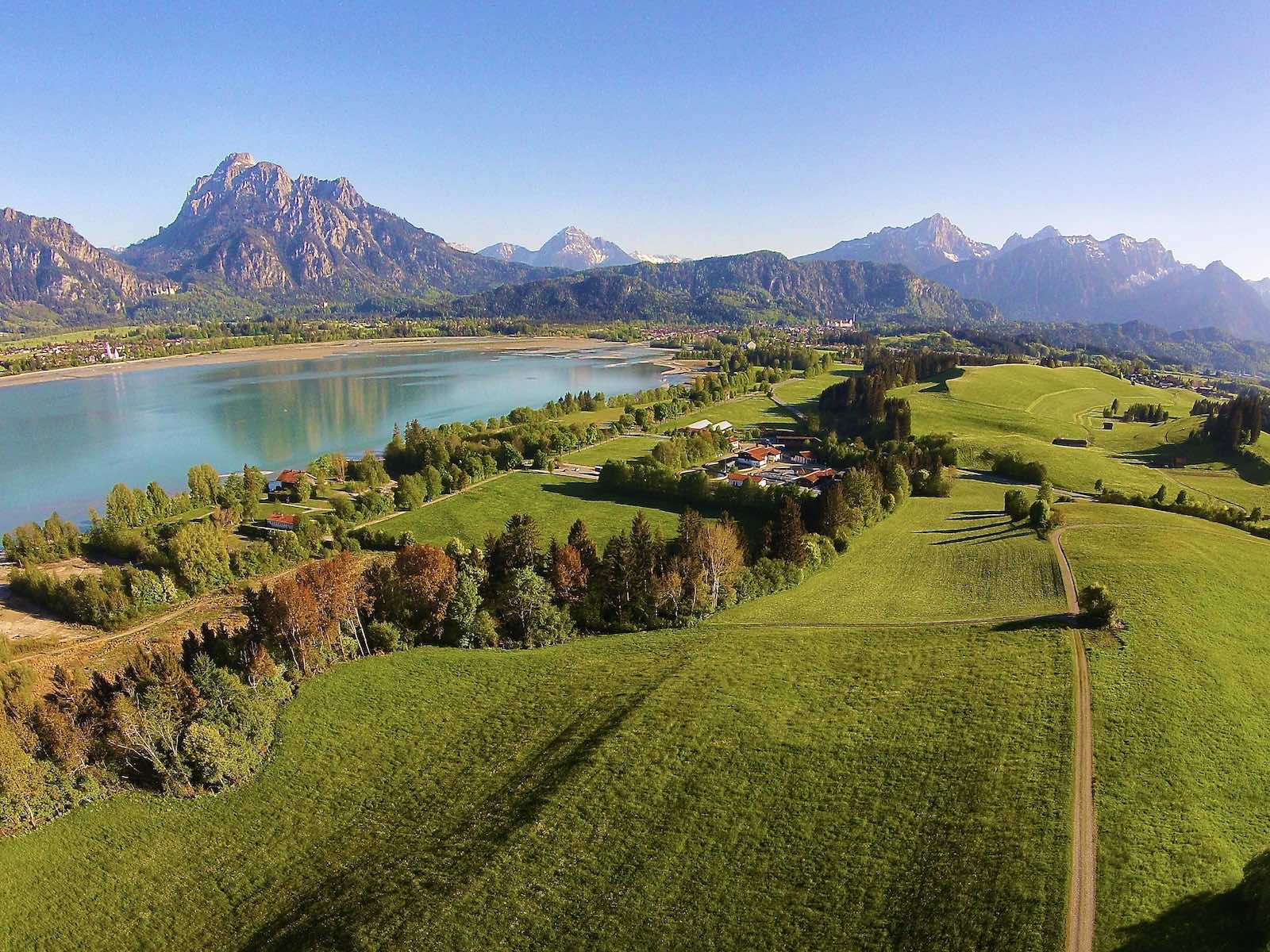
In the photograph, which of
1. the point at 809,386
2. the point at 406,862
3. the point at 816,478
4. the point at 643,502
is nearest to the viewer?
the point at 406,862

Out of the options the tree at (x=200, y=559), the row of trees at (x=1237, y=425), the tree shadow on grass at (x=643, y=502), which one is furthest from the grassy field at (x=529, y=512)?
the row of trees at (x=1237, y=425)

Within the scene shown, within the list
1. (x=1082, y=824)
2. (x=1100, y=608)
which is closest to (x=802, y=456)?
(x=1100, y=608)

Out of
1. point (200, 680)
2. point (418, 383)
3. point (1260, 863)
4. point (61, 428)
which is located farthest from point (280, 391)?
point (1260, 863)

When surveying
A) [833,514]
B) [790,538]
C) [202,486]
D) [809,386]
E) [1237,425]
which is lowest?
[202,486]

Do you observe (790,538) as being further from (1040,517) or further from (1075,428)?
(1075,428)

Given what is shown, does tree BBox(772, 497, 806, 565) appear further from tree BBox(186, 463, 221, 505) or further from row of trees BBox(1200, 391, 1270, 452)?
row of trees BBox(1200, 391, 1270, 452)

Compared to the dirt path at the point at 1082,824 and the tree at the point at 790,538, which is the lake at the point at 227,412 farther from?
the dirt path at the point at 1082,824

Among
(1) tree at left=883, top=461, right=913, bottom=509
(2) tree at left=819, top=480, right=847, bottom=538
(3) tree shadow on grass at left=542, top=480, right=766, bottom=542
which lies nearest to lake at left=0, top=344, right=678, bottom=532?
(3) tree shadow on grass at left=542, top=480, right=766, bottom=542
